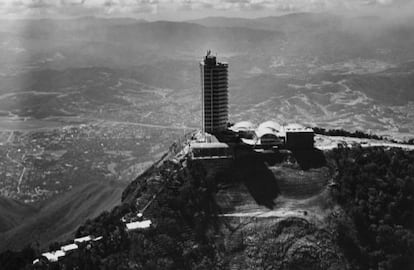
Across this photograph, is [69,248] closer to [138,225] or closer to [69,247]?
[69,247]

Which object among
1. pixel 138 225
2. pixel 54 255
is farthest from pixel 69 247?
pixel 138 225

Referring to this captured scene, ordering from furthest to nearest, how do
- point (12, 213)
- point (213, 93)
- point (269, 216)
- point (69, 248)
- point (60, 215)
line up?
point (12, 213)
point (60, 215)
point (213, 93)
point (269, 216)
point (69, 248)

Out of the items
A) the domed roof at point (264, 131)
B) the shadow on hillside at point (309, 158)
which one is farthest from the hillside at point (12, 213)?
the shadow on hillside at point (309, 158)

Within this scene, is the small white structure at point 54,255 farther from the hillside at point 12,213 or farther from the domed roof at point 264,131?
the hillside at point 12,213

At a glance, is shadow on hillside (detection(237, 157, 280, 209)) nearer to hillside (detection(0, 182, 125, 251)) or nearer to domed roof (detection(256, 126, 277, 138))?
domed roof (detection(256, 126, 277, 138))

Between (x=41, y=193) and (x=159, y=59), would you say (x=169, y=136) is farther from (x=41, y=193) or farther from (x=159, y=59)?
(x=159, y=59)
